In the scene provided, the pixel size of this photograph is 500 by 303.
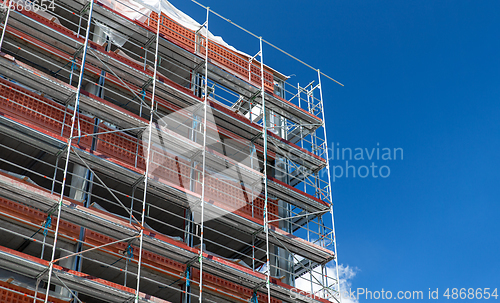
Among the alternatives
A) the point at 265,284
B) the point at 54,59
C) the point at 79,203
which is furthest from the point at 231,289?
the point at 54,59

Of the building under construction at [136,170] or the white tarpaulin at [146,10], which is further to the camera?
the white tarpaulin at [146,10]

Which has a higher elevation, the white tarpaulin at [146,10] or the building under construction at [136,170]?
the white tarpaulin at [146,10]

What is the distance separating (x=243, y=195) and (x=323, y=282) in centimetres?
465

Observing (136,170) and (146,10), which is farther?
(146,10)

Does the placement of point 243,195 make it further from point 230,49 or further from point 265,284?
point 230,49

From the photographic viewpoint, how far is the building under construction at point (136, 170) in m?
17.4

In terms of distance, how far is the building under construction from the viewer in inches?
684

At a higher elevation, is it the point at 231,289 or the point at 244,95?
the point at 244,95

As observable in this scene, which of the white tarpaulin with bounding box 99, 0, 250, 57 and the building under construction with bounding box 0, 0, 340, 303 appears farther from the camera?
the white tarpaulin with bounding box 99, 0, 250, 57

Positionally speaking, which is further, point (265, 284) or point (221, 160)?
point (221, 160)

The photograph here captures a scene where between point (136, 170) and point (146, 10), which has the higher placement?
point (146, 10)

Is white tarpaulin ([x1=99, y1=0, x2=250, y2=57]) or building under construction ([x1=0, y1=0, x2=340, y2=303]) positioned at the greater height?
white tarpaulin ([x1=99, y1=0, x2=250, y2=57])

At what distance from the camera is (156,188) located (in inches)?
782

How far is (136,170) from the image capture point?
19.3 meters
